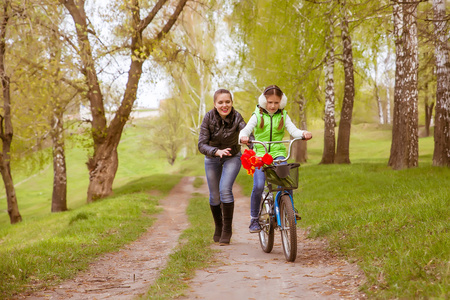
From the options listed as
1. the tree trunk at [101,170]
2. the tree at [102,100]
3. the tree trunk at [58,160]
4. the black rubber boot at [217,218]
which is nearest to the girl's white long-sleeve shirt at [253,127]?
the black rubber boot at [217,218]

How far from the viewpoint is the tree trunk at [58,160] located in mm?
18770

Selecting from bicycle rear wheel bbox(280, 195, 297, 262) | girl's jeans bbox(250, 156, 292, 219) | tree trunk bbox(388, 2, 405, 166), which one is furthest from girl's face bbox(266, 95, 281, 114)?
tree trunk bbox(388, 2, 405, 166)

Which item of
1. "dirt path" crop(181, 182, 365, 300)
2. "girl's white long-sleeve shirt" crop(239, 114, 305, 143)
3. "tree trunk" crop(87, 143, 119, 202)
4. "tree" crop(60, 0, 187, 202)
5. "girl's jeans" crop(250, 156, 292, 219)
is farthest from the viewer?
"tree trunk" crop(87, 143, 119, 202)

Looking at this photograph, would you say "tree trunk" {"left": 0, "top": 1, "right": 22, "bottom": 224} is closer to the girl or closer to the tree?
the tree

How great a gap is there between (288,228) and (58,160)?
17.7 m

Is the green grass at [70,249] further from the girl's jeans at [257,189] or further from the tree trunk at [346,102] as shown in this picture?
the tree trunk at [346,102]

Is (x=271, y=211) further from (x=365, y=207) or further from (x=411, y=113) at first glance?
(x=411, y=113)

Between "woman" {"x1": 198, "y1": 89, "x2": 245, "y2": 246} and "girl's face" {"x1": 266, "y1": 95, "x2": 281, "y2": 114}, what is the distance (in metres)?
0.77

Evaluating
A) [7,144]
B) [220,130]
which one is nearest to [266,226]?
[220,130]

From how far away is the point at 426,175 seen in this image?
10.8 m

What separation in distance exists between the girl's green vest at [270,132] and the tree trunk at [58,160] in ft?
48.4

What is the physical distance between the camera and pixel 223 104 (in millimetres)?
6168

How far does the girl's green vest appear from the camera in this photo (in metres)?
5.65

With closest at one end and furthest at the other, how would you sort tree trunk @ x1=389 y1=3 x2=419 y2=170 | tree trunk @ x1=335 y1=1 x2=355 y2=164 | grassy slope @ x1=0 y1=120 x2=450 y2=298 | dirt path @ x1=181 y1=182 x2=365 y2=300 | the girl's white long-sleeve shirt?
grassy slope @ x1=0 y1=120 x2=450 y2=298
dirt path @ x1=181 y1=182 x2=365 y2=300
the girl's white long-sleeve shirt
tree trunk @ x1=389 y1=3 x2=419 y2=170
tree trunk @ x1=335 y1=1 x2=355 y2=164
